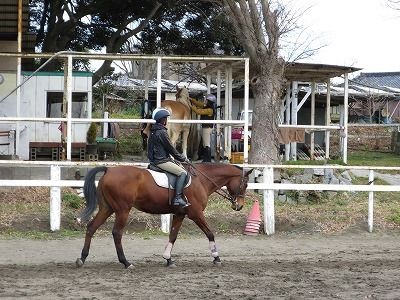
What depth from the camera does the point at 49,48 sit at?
25.7 meters

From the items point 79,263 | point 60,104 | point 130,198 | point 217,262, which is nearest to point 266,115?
point 60,104

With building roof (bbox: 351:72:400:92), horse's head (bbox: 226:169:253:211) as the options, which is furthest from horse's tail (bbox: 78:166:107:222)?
building roof (bbox: 351:72:400:92)

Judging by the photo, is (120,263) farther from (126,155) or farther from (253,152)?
(126,155)

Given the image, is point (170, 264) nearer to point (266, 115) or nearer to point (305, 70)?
point (266, 115)

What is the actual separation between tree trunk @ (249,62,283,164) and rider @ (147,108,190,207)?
705 cm

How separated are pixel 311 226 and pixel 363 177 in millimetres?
6709

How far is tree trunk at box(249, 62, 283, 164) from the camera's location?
694 inches

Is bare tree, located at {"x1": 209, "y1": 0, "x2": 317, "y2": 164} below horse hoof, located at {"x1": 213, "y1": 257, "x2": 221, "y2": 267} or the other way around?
the other way around

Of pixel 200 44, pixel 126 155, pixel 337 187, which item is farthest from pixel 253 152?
pixel 200 44

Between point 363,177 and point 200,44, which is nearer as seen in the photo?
point 363,177

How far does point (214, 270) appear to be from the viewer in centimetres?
1029

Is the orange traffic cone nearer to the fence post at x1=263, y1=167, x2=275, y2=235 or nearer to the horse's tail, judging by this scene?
the fence post at x1=263, y1=167, x2=275, y2=235

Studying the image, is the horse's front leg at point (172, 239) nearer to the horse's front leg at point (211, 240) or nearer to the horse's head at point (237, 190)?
the horse's front leg at point (211, 240)

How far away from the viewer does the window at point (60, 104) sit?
20625mm
